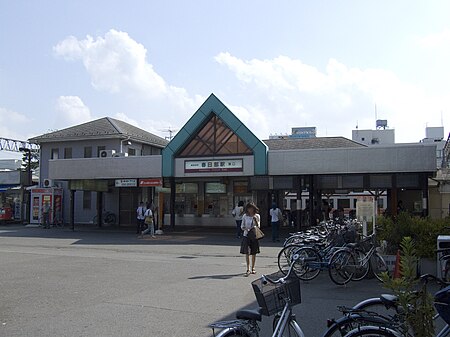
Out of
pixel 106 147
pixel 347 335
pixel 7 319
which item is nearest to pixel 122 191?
pixel 106 147

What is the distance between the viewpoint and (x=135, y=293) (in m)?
9.48

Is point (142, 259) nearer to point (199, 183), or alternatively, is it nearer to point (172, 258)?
point (172, 258)

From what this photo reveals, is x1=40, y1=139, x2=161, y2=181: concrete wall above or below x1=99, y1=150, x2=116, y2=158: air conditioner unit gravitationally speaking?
above

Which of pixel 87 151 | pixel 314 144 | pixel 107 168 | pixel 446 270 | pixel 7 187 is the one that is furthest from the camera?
pixel 7 187

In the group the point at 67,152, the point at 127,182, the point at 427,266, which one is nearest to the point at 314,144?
the point at 127,182

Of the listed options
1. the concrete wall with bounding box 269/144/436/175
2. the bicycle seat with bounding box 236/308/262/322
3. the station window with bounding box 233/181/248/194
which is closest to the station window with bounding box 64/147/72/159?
the station window with bounding box 233/181/248/194

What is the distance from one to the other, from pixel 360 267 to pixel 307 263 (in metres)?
1.16

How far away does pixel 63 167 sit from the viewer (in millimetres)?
29656

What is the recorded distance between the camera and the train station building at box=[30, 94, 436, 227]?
22828 mm

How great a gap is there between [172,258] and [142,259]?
0.99m

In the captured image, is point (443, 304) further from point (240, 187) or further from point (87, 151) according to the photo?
point (87, 151)

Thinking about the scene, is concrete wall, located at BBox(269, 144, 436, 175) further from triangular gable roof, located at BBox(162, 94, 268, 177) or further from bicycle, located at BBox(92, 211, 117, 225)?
bicycle, located at BBox(92, 211, 117, 225)

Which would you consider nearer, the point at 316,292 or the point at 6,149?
the point at 316,292

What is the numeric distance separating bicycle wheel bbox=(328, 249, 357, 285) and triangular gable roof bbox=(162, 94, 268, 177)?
1363 cm
